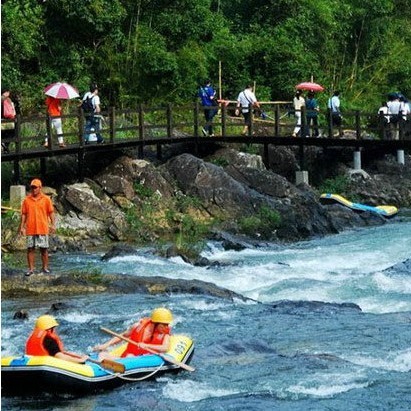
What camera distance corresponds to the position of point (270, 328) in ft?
54.9

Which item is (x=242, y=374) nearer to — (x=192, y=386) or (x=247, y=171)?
(x=192, y=386)

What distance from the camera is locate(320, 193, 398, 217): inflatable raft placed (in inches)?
1172

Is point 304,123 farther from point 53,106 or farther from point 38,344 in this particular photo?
point 38,344

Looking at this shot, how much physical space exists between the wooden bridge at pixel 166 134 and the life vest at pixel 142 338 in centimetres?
1183

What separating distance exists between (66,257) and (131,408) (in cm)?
1049

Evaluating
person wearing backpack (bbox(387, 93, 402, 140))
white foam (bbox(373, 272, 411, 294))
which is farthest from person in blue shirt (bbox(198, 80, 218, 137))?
white foam (bbox(373, 272, 411, 294))

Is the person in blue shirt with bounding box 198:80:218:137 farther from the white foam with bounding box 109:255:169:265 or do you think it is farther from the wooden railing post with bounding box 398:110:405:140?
the white foam with bounding box 109:255:169:265

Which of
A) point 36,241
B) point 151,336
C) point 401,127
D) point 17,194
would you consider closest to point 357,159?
point 401,127

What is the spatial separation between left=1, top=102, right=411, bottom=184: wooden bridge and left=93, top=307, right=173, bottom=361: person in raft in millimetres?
11871

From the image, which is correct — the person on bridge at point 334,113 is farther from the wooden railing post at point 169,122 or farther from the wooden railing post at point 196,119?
the wooden railing post at point 169,122

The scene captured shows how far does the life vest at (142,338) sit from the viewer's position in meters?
14.0

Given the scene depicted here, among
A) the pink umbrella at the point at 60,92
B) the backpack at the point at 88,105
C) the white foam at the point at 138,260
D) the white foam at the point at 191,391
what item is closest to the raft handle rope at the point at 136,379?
the white foam at the point at 191,391

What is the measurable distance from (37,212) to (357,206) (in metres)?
12.3

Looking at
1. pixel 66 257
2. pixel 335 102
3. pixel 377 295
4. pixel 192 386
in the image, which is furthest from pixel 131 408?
pixel 335 102
